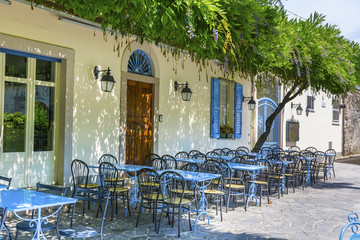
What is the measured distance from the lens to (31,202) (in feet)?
11.0

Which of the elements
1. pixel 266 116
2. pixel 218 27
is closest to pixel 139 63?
pixel 218 27

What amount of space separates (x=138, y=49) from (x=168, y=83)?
127 cm

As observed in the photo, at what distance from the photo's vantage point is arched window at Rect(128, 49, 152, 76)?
8.19m

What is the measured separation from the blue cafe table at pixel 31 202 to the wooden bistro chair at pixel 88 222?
25 cm

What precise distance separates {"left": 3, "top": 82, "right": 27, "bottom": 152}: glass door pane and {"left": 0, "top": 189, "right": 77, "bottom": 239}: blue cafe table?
7.78ft

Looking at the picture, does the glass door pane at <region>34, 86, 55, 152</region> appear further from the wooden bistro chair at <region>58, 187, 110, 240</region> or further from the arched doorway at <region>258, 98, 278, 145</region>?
the arched doorway at <region>258, 98, 278, 145</region>

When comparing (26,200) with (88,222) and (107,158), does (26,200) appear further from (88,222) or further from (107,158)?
(107,158)

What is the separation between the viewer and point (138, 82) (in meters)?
8.55

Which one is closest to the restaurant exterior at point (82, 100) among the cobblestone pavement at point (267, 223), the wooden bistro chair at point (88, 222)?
the wooden bistro chair at point (88, 222)

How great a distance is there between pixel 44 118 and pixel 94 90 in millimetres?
1130

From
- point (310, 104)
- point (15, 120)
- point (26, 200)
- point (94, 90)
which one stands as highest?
point (310, 104)

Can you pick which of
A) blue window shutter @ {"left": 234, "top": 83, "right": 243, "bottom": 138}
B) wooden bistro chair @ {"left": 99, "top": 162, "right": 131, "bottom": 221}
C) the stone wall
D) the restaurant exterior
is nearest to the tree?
the restaurant exterior

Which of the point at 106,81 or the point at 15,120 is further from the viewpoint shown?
the point at 106,81

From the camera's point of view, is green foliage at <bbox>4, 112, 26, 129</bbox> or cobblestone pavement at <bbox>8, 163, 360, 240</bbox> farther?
green foliage at <bbox>4, 112, 26, 129</bbox>
